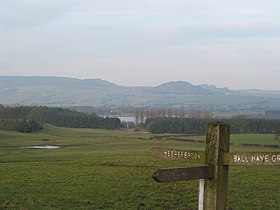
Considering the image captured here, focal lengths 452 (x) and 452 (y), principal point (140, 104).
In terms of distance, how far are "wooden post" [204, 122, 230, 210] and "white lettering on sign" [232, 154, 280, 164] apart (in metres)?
0.25

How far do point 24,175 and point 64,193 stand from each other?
938 cm

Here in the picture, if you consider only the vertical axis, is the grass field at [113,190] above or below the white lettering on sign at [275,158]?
below

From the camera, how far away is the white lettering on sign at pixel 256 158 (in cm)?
637

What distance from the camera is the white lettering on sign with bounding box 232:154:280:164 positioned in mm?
6371

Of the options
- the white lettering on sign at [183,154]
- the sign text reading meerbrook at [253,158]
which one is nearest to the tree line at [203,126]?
the white lettering on sign at [183,154]

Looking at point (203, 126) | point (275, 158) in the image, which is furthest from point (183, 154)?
point (203, 126)

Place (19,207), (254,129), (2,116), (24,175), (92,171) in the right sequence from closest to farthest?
(19,207), (24,175), (92,171), (2,116), (254,129)

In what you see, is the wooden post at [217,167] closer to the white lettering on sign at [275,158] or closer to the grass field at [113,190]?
the white lettering on sign at [275,158]

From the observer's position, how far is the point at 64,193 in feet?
73.9

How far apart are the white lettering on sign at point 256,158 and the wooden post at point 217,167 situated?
0.81 ft

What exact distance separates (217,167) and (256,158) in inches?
23.1

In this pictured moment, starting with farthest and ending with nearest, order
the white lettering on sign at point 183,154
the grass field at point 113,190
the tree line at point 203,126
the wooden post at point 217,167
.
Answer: the tree line at point 203,126 < the grass field at point 113,190 < the white lettering on sign at point 183,154 < the wooden post at point 217,167

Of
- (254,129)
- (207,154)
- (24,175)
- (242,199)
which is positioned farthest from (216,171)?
(254,129)

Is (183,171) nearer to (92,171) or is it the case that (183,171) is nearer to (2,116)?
(92,171)
